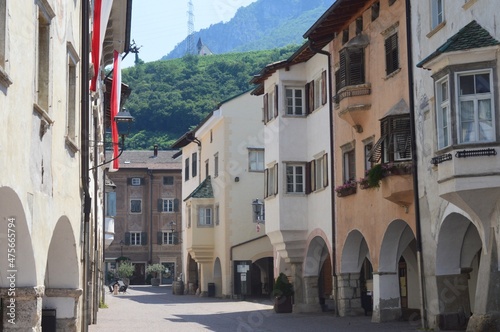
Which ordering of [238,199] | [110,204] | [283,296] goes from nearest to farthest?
1. [283,296]
2. [110,204]
3. [238,199]

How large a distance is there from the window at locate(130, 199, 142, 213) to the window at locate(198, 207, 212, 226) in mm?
33933

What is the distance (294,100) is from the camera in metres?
36.7

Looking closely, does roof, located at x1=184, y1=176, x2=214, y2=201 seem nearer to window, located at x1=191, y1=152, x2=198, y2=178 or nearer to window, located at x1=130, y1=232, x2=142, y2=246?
window, located at x1=191, y1=152, x2=198, y2=178

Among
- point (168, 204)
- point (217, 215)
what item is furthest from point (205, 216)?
point (168, 204)

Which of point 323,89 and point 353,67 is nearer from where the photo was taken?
point 353,67

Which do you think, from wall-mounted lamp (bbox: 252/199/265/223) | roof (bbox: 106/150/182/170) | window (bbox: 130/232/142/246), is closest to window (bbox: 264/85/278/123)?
wall-mounted lamp (bbox: 252/199/265/223)

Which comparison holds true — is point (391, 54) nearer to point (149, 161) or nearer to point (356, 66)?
point (356, 66)

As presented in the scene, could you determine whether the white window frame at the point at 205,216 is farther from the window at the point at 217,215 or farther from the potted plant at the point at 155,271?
the potted plant at the point at 155,271

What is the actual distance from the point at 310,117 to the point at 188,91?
9929 centimetres

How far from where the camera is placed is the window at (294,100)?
3653cm

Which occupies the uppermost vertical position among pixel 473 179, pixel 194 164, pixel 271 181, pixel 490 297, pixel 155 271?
pixel 194 164

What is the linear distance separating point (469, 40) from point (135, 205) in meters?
70.9

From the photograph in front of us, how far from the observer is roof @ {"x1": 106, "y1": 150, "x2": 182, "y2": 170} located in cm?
8788

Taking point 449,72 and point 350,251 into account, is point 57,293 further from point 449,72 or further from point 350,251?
point 350,251
